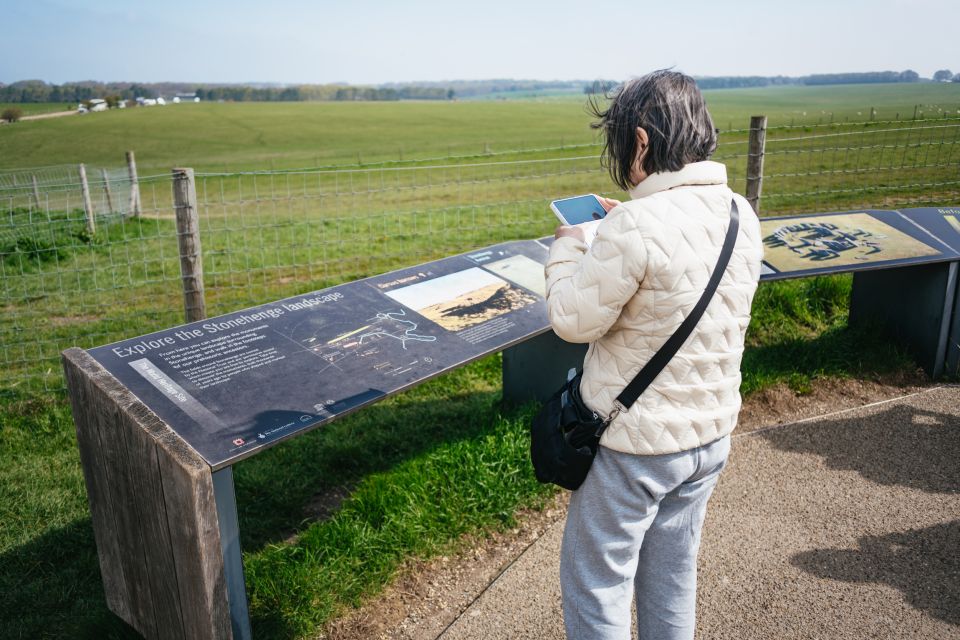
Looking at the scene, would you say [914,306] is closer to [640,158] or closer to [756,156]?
[756,156]

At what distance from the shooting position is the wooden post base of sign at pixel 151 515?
2.36 m

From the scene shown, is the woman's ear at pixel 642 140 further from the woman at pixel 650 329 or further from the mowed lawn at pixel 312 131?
the mowed lawn at pixel 312 131

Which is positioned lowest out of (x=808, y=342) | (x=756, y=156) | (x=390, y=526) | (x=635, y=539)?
(x=390, y=526)

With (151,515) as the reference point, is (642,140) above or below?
above

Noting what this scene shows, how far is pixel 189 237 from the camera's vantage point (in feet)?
16.3

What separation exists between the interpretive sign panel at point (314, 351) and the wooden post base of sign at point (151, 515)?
0.30 ft

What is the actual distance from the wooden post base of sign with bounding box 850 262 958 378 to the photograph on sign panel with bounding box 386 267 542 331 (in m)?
3.33

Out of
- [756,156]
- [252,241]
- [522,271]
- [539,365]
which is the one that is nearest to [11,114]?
[252,241]

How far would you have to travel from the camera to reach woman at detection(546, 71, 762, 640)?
1.89m

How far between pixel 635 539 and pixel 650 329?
643mm

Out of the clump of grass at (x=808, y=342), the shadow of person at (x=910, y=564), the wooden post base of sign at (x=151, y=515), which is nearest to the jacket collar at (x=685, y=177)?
the wooden post base of sign at (x=151, y=515)

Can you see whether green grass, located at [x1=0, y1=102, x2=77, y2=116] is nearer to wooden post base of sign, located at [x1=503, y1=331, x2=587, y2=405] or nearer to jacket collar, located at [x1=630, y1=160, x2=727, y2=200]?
wooden post base of sign, located at [x1=503, y1=331, x2=587, y2=405]

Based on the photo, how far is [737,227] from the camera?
198 centimetres

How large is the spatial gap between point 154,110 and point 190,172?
5853cm
